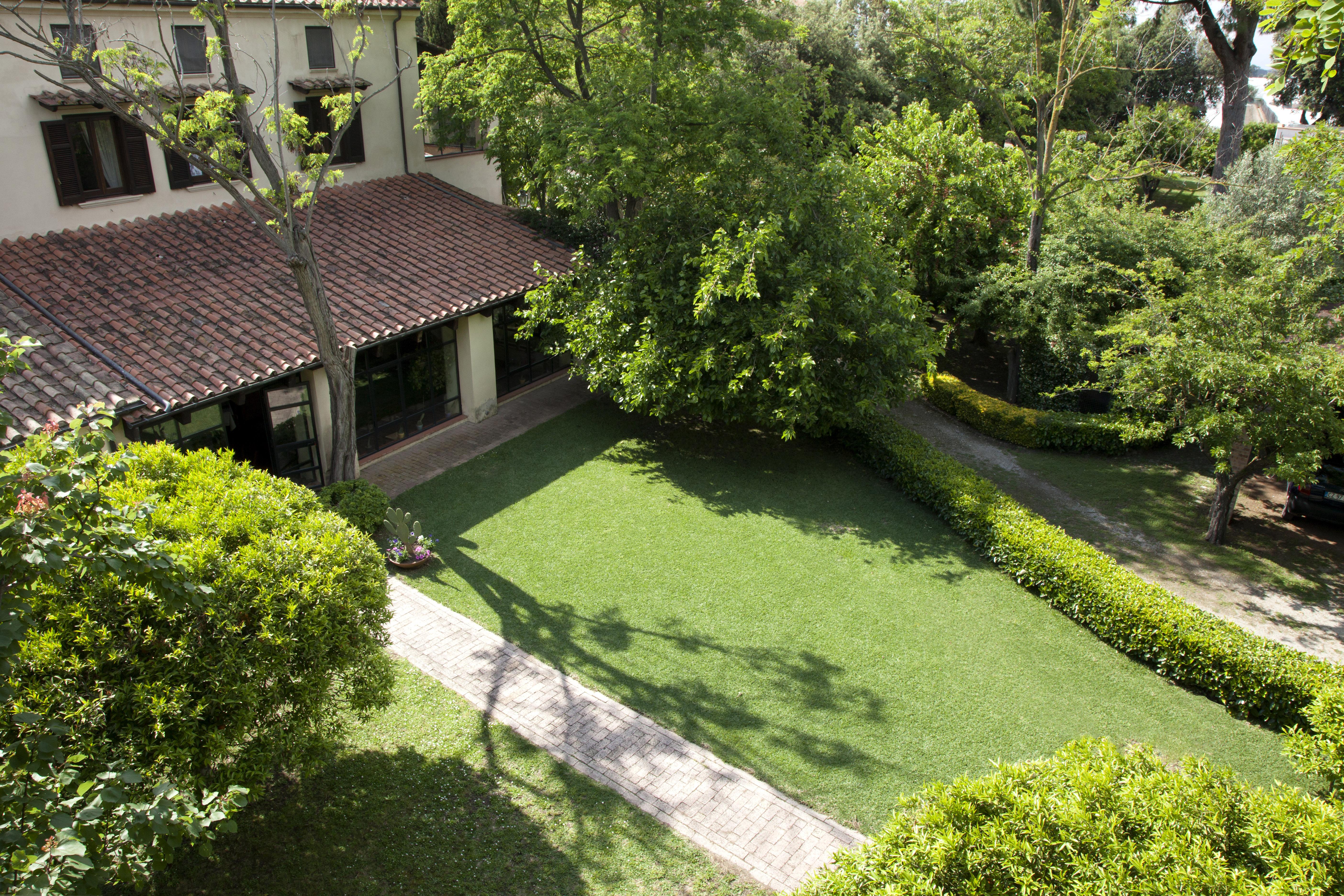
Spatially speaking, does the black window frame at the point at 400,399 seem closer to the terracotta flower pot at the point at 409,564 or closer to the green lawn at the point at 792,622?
the green lawn at the point at 792,622

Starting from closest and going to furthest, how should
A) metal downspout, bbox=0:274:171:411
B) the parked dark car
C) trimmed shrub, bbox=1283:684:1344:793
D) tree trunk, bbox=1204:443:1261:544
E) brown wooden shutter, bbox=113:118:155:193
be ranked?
trimmed shrub, bbox=1283:684:1344:793 < metal downspout, bbox=0:274:171:411 < brown wooden shutter, bbox=113:118:155:193 < tree trunk, bbox=1204:443:1261:544 < the parked dark car

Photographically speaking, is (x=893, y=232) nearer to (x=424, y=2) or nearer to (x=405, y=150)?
(x=405, y=150)

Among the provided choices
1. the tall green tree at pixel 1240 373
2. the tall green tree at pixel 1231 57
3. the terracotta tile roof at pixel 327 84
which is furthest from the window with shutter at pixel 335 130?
the tall green tree at pixel 1231 57

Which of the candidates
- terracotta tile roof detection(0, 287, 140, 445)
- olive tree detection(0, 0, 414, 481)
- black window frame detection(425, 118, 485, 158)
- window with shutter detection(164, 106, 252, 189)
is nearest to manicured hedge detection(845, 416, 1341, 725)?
olive tree detection(0, 0, 414, 481)

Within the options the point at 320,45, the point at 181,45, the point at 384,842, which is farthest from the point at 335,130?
the point at 384,842

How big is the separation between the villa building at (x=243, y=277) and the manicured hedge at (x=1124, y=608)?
388 inches

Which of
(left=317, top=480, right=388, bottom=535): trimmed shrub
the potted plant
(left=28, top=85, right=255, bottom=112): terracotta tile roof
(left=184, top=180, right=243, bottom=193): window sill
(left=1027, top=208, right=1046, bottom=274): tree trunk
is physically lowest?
the potted plant

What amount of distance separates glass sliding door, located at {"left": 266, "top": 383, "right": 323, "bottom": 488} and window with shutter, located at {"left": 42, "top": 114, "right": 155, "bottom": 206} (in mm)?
5108

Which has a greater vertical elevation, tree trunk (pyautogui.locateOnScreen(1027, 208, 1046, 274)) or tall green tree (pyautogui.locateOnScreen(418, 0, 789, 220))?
tall green tree (pyautogui.locateOnScreen(418, 0, 789, 220))

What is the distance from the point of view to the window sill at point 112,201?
15312 mm

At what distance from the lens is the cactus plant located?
1374 cm

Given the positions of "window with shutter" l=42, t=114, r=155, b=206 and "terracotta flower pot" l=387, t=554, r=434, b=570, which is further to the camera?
"window with shutter" l=42, t=114, r=155, b=206

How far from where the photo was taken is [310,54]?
18.7m

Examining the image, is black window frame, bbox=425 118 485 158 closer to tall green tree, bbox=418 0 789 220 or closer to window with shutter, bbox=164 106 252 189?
tall green tree, bbox=418 0 789 220
